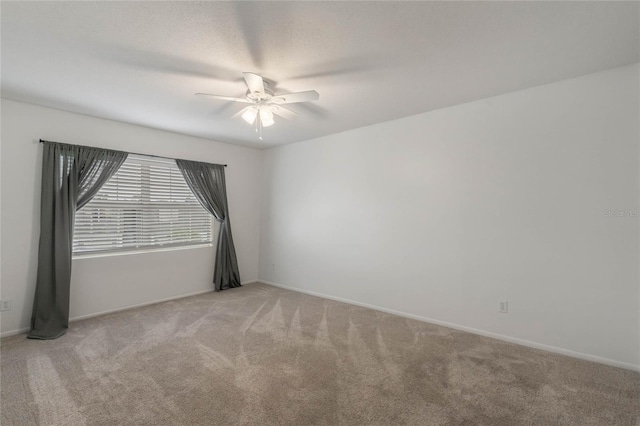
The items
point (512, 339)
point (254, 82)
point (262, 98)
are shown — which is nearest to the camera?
point (254, 82)

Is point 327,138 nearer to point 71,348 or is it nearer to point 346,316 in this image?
point 346,316

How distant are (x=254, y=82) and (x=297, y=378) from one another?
2.38 m

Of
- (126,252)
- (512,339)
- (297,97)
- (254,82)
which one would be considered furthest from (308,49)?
(126,252)

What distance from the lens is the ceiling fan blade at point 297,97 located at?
7.92 feet

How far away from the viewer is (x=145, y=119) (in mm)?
3889

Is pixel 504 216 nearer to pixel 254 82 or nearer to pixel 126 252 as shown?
pixel 254 82

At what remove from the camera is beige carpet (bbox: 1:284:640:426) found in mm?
1997

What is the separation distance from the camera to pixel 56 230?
3396mm

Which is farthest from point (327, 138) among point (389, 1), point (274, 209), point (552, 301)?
point (552, 301)

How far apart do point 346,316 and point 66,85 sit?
3.84m

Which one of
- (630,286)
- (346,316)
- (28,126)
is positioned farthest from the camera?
(346,316)

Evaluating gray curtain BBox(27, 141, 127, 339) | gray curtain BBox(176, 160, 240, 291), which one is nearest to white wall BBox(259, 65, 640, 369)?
gray curtain BBox(176, 160, 240, 291)

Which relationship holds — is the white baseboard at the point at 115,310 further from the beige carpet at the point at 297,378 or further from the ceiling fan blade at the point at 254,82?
the ceiling fan blade at the point at 254,82

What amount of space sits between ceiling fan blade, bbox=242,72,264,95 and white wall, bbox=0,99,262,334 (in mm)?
2588
